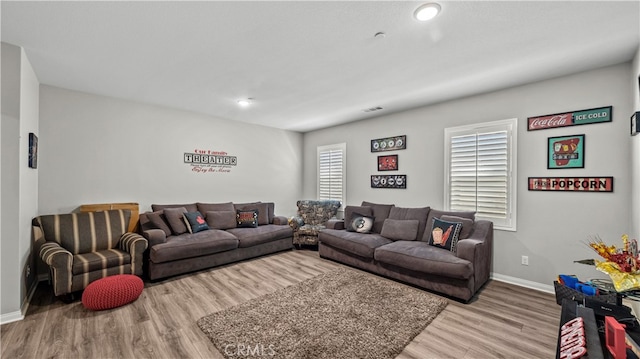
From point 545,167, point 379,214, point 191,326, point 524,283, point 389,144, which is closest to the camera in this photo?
point 191,326

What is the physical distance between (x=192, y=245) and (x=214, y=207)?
1206mm

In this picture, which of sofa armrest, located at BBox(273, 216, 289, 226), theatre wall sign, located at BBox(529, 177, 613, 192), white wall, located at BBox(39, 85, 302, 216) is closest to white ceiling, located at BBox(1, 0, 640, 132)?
white wall, located at BBox(39, 85, 302, 216)

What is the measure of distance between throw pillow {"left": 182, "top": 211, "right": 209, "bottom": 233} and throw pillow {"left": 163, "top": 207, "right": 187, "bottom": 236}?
7cm

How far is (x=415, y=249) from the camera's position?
3.40 m

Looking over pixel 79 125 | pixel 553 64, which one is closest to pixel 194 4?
pixel 79 125

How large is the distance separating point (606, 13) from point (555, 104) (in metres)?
1.41

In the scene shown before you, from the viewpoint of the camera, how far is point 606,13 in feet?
6.37

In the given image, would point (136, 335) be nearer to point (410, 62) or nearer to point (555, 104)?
point (410, 62)

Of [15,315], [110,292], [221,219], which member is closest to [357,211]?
[221,219]

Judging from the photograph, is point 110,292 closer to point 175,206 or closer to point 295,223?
point 175,206

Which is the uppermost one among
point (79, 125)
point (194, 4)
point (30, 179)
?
point (194, 4)

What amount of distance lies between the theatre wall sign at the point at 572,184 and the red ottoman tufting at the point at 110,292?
4.83 metres

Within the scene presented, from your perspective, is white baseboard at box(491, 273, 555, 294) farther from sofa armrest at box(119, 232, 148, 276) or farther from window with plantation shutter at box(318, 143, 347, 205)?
sofa armrest at box(119, 232, 148, 276)

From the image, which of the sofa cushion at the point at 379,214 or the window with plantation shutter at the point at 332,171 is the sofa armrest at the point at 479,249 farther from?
the window with plantation shutter at the point at 332,171
